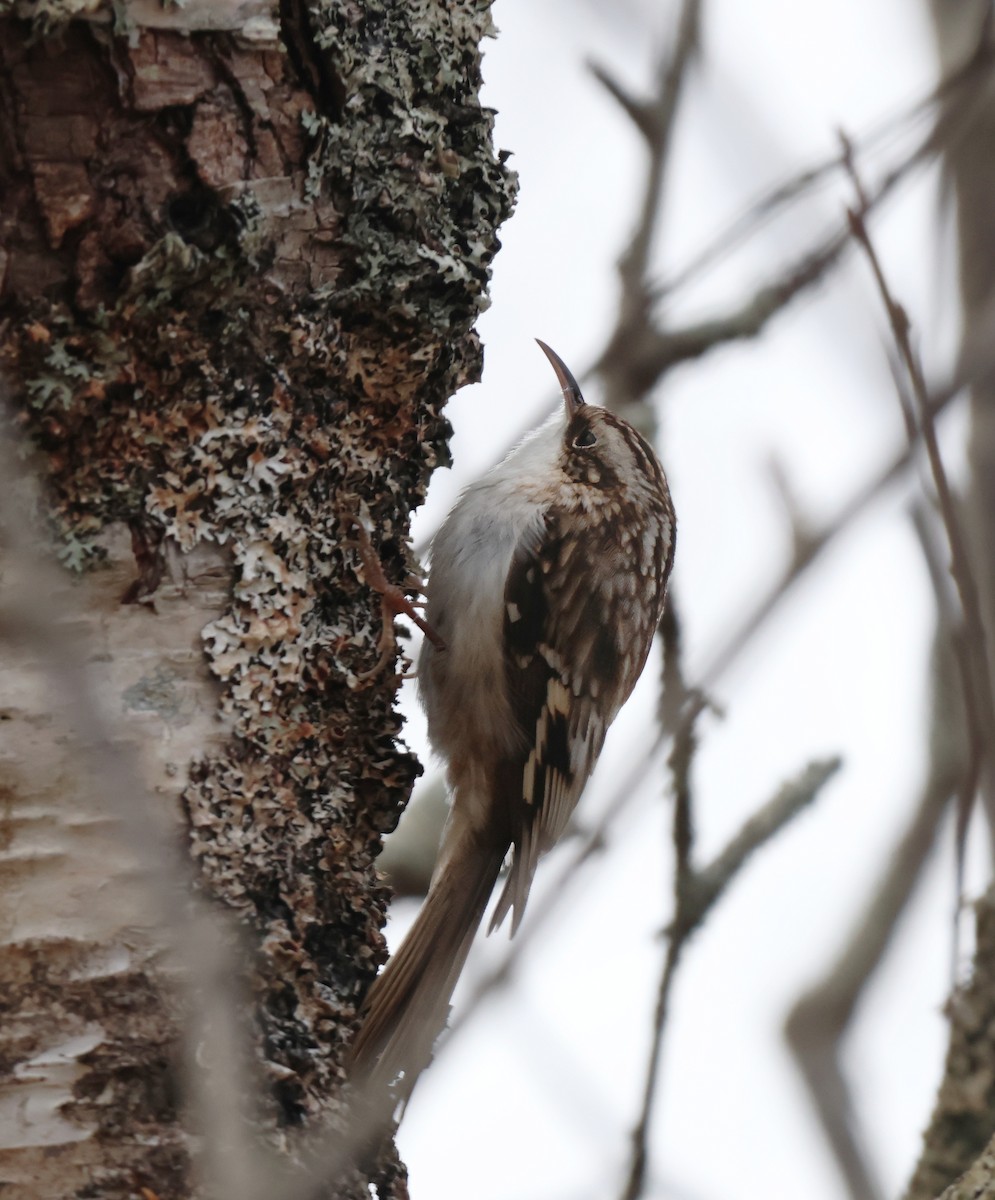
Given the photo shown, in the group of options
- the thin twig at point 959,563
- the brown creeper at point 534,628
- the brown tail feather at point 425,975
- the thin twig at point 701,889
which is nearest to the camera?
the thin twig at point 959,563

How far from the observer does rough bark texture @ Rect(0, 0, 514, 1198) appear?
4.40 ft

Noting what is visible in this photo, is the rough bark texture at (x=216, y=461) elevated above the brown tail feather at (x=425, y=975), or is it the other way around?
the rough bark texture at (x=216, y=461)

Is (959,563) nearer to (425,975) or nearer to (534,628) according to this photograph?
(425,975)

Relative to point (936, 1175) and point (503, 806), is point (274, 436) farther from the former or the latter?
point (936, 1175)

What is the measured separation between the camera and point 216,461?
5.01 feet

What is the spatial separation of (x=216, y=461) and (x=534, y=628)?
38.6 inches

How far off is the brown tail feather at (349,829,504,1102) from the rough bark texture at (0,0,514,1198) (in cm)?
10

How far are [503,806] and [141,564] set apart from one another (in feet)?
3.42

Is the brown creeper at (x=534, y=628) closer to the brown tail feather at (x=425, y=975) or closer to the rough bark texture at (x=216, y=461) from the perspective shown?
the brown tail feather at (x=425, y=975)

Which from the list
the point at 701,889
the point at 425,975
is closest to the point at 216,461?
the point at 701,889

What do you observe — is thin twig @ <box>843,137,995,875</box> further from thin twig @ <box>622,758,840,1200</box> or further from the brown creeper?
the brown creeper

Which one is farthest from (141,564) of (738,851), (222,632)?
(738,851)

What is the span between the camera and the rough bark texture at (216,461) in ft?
4.40

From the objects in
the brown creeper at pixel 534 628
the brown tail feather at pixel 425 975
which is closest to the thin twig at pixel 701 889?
the brown tail feather at pixel 425 975
